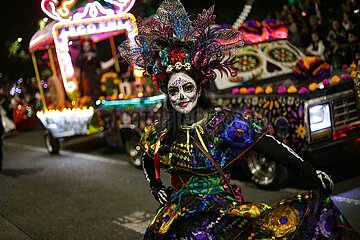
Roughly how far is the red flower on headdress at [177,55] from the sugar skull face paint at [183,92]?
9 centimetres

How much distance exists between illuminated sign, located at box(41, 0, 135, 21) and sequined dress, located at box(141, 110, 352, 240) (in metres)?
7.42

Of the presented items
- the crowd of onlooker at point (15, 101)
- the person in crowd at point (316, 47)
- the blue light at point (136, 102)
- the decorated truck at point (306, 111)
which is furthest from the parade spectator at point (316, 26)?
the crowd of onlooker at point (15, 101)

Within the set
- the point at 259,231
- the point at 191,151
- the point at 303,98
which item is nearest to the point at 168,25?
the point at 191,151

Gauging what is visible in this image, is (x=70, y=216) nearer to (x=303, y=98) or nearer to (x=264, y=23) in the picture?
(x=303, y=98)

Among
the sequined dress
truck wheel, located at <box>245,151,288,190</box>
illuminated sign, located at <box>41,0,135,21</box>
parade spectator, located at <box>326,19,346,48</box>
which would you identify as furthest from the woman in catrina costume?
parade spectator, located at <box>326,19,346,48</box>

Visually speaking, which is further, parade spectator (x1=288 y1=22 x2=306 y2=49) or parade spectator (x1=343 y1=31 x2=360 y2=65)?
parade spectator (x1=288 y1=22 x2=306 y2=49)

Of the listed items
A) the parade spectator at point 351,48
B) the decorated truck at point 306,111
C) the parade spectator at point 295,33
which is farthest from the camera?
the parade spectator at point 295,33

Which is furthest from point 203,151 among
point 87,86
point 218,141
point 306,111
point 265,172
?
point 87,86

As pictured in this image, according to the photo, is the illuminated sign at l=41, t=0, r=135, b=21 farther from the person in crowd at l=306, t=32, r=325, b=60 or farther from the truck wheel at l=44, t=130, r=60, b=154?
the person in crowd at l=306, t=32, r=325, b=60

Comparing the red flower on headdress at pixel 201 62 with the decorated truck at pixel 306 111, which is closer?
the red flower on headdress at pixel 201 62

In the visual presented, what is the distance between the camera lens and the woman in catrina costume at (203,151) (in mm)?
2752

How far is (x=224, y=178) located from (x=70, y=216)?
4137 millimetres

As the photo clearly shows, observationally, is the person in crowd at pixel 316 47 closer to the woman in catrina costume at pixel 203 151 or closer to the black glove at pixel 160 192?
the woman in catrina costume at pixel 203 151

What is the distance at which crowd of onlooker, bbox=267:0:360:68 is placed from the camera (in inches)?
383
